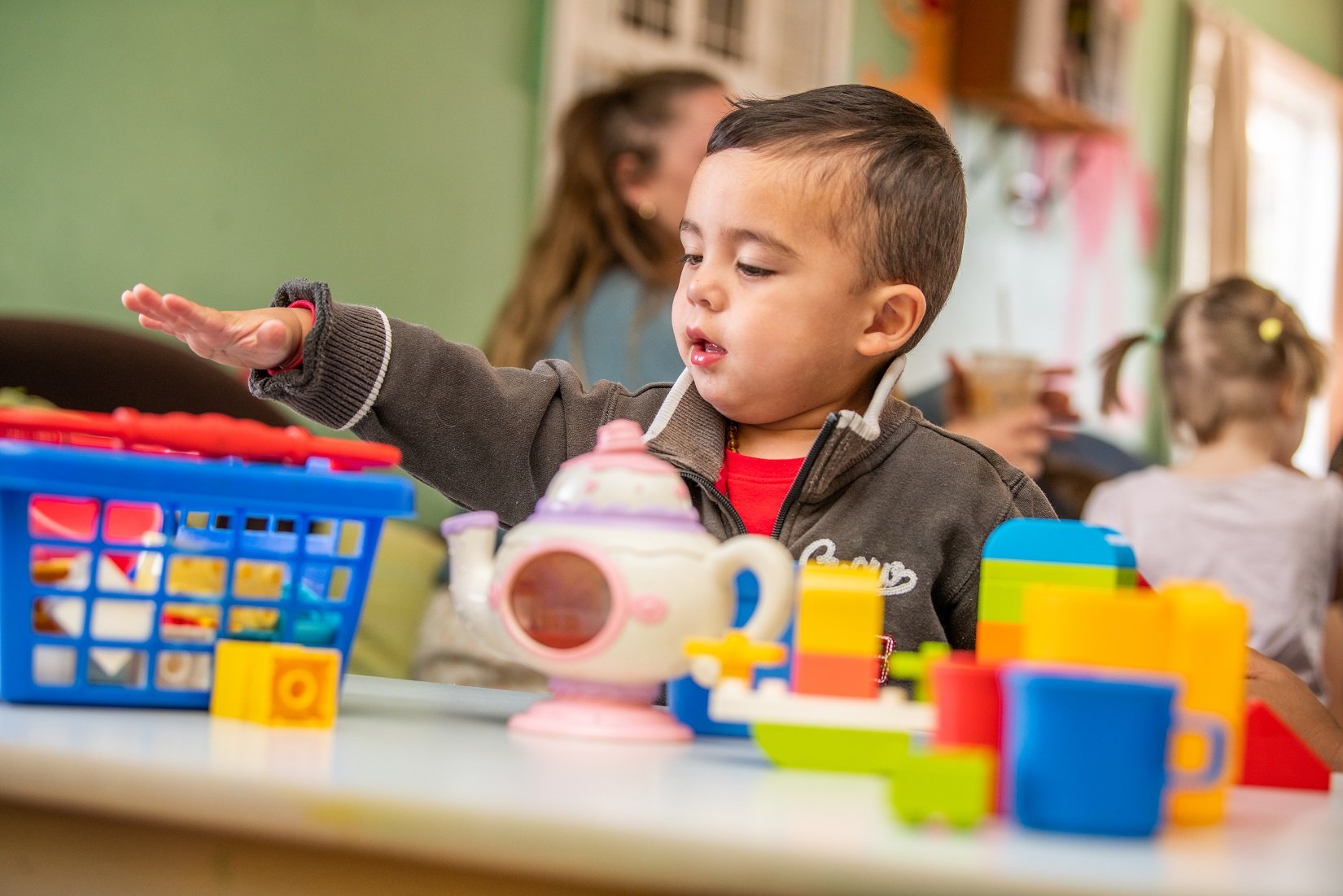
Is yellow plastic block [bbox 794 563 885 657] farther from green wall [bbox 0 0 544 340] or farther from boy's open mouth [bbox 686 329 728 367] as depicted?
green wall [bbox 0 0 544 340]

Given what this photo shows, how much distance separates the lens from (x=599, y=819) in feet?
1.40

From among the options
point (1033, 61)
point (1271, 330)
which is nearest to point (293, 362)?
point (1271, 330)

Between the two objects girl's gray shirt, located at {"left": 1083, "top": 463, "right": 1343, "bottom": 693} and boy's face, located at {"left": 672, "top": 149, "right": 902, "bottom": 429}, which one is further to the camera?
girl's gray shirt, located at {"left": 1083, "top": 463, "right": 1343, "bottom": 693}

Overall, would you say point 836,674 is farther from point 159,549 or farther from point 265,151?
point 265,151

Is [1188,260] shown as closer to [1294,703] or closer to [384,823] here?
[1294,703]

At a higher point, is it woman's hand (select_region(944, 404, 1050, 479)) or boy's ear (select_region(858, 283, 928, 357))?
boy's ear (select_region(858, 283, 928, 357))

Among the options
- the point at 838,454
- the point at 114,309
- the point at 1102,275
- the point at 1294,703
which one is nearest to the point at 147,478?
the point at 838,454

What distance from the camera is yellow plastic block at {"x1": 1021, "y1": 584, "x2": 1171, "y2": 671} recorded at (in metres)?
0.49

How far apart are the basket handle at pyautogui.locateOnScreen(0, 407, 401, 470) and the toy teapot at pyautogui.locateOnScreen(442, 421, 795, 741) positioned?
0.11 meters

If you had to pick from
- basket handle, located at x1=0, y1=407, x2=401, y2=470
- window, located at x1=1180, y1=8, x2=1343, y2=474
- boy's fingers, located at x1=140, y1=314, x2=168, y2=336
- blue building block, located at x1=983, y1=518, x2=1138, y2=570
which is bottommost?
blue building block, located at x1=983, y1=518, x2=1138, y2=570

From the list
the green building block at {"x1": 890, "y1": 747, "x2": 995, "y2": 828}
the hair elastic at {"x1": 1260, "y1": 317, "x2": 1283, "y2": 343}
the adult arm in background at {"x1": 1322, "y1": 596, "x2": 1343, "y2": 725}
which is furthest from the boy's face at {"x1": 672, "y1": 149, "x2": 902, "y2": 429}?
the hair elastic at {"x1": 1260, "y1": 317, "x2": 1283, "y2": 343}

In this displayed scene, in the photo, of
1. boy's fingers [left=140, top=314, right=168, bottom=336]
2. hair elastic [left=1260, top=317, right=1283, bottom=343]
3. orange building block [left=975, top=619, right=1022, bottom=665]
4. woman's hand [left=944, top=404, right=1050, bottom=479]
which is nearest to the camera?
orange building block [left=975, top=619, right=1022, bottom=665]

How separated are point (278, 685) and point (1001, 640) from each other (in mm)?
310

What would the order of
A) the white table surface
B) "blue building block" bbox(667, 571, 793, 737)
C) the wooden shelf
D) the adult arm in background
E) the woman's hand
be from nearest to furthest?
the white table surface → "blue building block" bbox(667, 571, 793, 737) → the adult arm in background → the woman's hand → the wooden shelf
